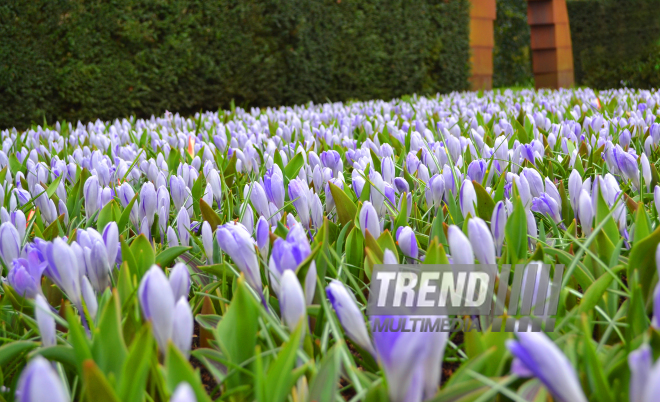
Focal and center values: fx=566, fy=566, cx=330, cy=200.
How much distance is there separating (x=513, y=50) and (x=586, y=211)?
2106 centimetres

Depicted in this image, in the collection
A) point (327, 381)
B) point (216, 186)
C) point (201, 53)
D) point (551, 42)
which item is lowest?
point (327, 381)

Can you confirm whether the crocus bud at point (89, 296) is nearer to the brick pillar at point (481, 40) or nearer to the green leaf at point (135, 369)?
the green leaf at point (135, 369)

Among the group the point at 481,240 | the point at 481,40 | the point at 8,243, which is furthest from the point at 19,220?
the point at 481,40

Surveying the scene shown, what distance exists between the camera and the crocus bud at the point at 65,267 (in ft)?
3.51

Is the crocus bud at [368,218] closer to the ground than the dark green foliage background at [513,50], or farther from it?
closer to the ground

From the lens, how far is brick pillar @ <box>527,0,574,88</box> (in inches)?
598

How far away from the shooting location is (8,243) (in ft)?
4.33

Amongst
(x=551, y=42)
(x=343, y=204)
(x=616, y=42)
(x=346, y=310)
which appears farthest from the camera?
(x=616, y=42)

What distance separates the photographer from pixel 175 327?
0.90 metres

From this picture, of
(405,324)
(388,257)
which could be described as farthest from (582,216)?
(405,324)

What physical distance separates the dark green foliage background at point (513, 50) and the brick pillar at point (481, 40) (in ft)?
22.0

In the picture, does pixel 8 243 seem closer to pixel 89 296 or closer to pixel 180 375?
pixel 89 296

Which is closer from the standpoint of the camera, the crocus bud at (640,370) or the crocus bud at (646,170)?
the crocus bud at (640,370)

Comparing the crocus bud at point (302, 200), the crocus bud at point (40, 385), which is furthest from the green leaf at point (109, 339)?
the crocus bud at point (302, 200)
